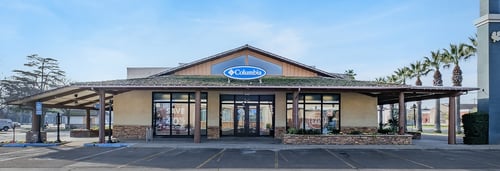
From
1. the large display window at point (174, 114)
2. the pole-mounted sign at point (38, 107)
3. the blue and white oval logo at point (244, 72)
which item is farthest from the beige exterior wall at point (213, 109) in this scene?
the pole-mounted sign at point (38, 107)

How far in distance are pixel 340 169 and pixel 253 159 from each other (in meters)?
A: 3.39

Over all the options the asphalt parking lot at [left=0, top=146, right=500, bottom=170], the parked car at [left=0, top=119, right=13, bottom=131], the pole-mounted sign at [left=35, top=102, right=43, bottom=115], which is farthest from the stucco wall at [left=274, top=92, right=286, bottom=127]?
the parked car at [left=0, top=119, right=13, bottom=131]

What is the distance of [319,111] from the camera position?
25.7 meters

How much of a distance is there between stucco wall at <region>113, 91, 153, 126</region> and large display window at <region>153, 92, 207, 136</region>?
38 centimetres

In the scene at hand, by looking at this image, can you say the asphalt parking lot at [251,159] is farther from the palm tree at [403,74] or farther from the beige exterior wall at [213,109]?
the palm tree at [403,74]

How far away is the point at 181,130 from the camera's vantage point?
2533 centimetres

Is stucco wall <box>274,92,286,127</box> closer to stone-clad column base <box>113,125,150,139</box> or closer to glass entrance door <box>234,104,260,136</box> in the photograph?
glass entrance door <box>234,104,260,136</box>

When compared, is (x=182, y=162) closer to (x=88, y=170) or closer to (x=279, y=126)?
(x=88, y=170)

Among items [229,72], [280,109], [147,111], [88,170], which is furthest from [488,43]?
[88,170]

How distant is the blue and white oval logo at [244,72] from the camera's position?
23.4 metres

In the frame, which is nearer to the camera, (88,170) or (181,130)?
(88,170)

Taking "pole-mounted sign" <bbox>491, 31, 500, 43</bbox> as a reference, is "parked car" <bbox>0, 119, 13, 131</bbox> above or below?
below

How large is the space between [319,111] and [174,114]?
820 cm

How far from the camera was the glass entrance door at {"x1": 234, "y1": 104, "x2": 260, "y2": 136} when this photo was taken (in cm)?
2567
